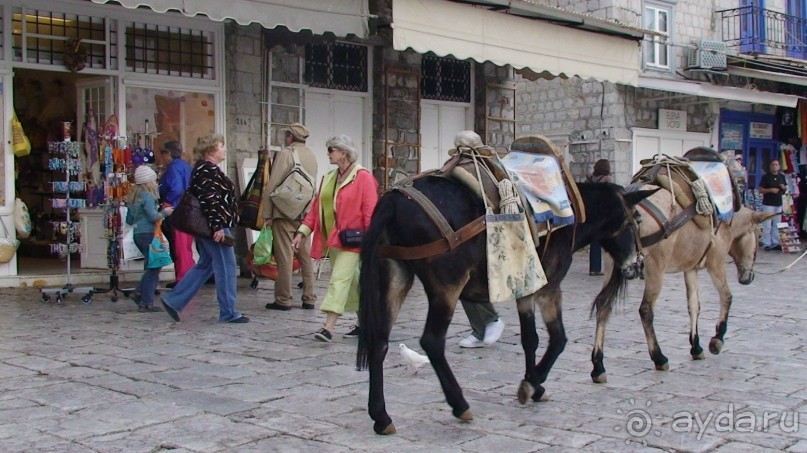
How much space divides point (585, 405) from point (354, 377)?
5.24 ft

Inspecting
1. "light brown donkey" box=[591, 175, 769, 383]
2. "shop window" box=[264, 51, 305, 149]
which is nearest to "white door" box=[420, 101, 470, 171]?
"shop window" box=[264, 51, 305, 149]

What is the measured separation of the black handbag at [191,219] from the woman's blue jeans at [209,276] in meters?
0.11

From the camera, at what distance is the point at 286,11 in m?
9.67

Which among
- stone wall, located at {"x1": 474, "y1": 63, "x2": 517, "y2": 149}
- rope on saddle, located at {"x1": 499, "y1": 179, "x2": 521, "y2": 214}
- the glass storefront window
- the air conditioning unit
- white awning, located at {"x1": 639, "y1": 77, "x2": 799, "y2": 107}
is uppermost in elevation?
the air conditioning unit

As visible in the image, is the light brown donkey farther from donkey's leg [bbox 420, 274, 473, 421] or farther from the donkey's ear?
donkey's leg [bbox 420, 274, 473, 421]

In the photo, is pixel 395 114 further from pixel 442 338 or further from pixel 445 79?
pixel 442 338

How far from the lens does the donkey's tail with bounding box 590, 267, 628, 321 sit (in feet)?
20.3

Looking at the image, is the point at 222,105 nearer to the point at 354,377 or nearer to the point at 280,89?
the point at 280,89

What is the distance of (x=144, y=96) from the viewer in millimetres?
11445

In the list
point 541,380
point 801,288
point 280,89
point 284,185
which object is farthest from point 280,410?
point 801,288

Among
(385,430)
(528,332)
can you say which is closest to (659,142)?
(528,332)

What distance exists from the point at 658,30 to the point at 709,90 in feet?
7.67

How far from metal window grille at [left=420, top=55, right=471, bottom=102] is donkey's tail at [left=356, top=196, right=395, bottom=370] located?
10202mm

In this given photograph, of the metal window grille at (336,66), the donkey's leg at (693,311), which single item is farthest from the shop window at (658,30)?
the donkey's leg at (693,311)
